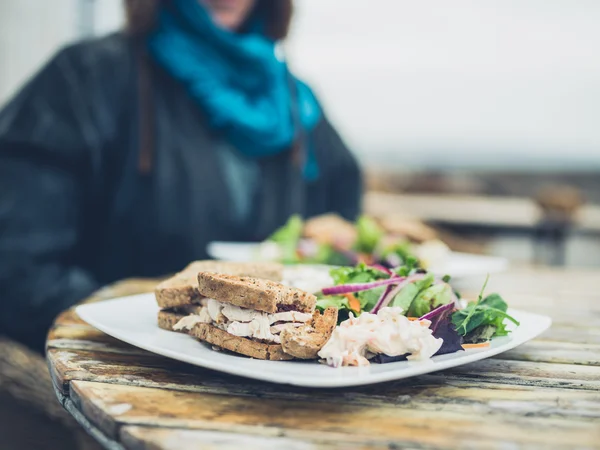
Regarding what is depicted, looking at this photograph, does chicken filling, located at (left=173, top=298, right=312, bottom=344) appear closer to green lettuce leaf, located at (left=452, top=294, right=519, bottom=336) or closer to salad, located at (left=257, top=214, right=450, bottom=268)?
green lettuce leaf, located at (left=452, top=294, right=519, bottom=336)

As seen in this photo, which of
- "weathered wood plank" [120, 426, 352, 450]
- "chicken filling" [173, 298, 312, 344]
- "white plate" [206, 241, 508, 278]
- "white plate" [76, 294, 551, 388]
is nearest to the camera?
"weathered wood plank" [120, 426, 352, 450]

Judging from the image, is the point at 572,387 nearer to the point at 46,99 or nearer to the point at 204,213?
the point at 204,213

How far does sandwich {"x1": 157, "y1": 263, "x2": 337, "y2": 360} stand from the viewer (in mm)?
834

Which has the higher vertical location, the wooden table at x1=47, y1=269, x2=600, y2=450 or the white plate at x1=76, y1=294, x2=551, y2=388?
the white plate at x1=76, y1=294, x2=551, y2=388

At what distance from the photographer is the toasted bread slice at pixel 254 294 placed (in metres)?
0.85

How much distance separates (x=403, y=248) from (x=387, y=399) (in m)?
1.06

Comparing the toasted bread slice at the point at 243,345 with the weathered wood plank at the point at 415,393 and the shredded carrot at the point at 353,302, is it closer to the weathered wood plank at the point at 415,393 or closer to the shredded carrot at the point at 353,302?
the weathered wood plank at the point at 415,393

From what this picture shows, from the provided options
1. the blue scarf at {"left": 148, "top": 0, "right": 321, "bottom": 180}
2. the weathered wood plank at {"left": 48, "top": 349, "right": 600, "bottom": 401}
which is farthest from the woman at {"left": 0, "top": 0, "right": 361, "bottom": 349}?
the weathered wood plank at {"left": 48, "top": 349, "right": 600, "bottom": 401}

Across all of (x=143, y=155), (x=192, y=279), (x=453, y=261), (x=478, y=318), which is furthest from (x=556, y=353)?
(x=143, y=155)

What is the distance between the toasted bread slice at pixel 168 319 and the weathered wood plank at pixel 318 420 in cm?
20

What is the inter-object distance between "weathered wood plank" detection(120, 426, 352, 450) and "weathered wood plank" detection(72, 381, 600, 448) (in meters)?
0.01

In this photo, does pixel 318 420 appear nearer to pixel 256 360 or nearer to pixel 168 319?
pixel 256 360

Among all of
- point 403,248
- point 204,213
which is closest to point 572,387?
point 403,248

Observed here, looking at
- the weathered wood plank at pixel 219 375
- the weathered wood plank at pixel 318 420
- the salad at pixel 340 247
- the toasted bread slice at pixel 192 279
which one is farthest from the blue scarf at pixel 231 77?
the weathered wood plank at pixel 318 420
